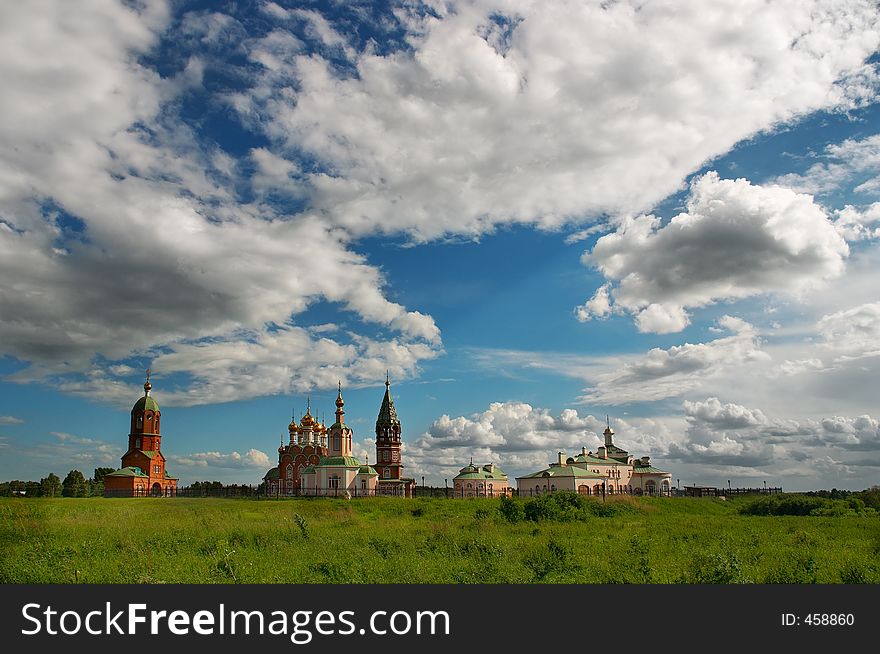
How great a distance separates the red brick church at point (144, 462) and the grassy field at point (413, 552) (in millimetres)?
44262

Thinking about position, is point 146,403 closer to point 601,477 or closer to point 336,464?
point 336,464

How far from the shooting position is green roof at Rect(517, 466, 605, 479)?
73.9 m

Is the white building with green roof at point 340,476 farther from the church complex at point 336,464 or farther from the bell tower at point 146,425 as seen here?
the bell tower at point 146,425

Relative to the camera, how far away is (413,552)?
22.3m

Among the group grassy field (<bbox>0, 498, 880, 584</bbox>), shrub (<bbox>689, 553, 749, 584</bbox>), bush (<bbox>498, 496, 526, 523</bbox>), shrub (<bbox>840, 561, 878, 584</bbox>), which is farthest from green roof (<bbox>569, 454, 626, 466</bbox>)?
shrub (<bbox>689, 553, 749, 584</bbox>)

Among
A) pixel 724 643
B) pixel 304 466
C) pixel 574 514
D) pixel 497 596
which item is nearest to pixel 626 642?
pixel 724 643

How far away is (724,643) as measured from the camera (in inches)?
491

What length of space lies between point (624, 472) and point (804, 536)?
184ft

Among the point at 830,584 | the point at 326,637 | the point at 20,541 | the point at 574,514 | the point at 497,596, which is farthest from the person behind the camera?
the point at 574,514

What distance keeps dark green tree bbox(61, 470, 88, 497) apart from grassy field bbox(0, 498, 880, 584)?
Answer: 164 ft

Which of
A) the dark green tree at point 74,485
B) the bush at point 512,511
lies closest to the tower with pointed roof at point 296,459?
the dark green tree at point 74,485

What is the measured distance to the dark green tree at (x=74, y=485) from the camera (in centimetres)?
7738

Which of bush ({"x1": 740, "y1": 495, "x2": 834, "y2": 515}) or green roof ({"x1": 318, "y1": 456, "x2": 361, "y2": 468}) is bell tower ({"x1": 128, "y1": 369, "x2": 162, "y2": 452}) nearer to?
green roof ({"x1": 318, "y1": 456, "x2": 361, "y2": 468})

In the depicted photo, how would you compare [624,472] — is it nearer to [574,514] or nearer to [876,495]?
[876,495]
